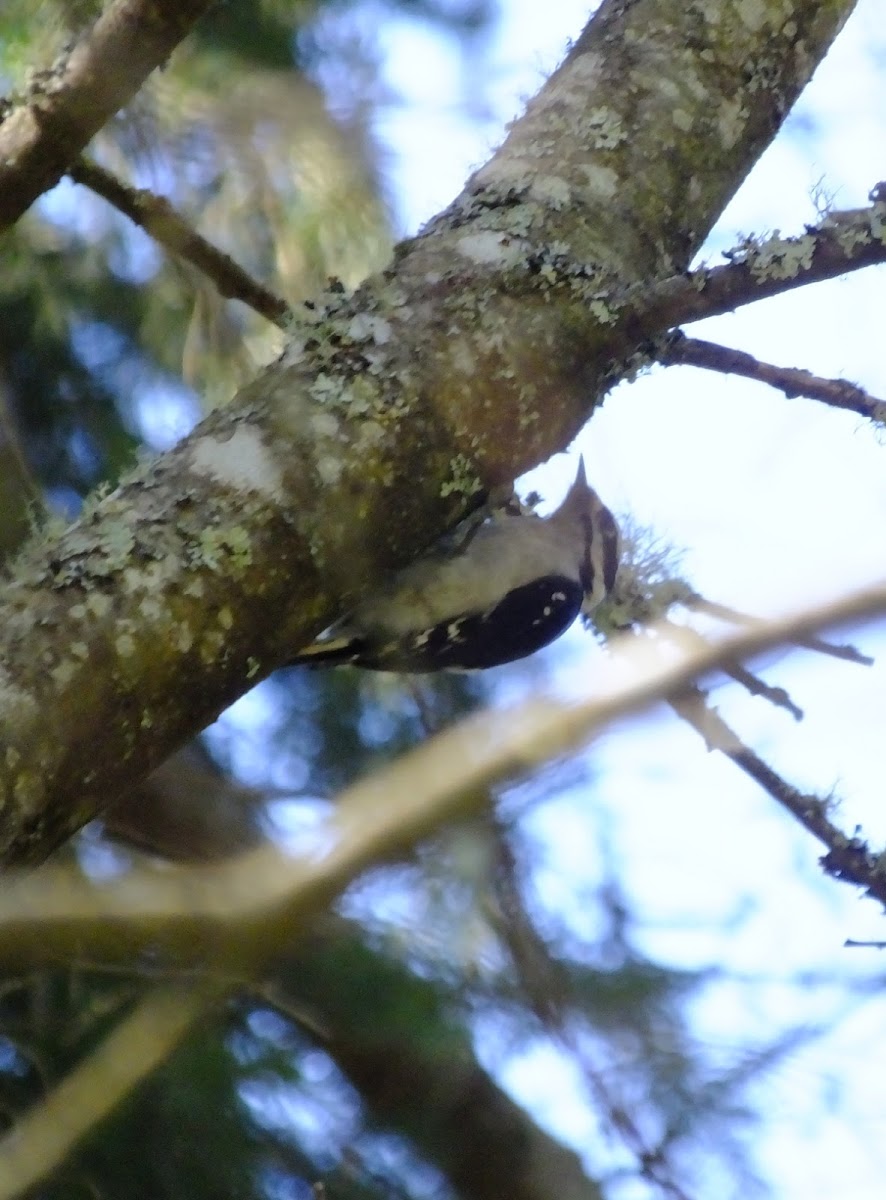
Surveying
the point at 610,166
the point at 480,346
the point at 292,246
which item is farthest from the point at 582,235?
the point at 292,246

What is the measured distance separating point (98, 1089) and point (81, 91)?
140 cm

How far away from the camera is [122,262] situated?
2861mm

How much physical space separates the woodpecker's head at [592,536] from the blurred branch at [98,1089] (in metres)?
1.80

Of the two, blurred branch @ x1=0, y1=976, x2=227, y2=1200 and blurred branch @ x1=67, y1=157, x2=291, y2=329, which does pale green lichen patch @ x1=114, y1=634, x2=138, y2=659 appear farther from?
blurred branch @ x1=67, y1=157, x2=291, y2=329

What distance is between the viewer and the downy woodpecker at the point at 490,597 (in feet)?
8.38

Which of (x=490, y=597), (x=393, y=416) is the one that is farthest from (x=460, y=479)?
(x=490, y=597)

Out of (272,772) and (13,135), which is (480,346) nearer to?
(13,135)

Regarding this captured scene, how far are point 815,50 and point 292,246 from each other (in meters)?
1.09

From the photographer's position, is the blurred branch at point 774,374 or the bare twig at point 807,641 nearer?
the bare twig at point 807,641

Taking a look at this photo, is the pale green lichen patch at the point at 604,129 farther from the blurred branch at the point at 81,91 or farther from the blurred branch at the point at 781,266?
the blurred branch at the point at 81,91

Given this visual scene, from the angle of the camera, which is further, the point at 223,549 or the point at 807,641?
the point at 223,549

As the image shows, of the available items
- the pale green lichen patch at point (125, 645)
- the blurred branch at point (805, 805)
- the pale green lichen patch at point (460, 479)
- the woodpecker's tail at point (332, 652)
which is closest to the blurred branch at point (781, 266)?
the pale green lichen patch at point (460, 479)

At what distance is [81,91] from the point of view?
191cm

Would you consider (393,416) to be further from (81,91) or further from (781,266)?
(81,91)
